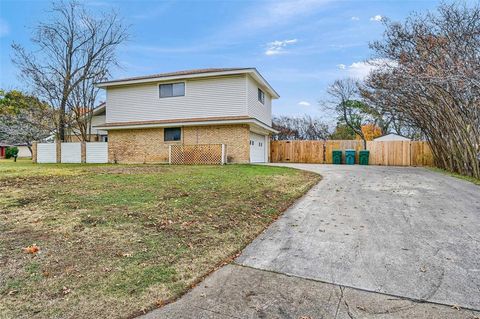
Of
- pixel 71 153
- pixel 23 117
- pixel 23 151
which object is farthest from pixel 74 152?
pixel 23 151

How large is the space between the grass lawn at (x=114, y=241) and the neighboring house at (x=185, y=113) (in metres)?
9.85

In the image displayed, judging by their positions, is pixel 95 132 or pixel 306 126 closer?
pixel 95 132

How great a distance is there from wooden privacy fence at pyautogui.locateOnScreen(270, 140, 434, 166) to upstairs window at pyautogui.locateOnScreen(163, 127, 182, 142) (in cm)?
802

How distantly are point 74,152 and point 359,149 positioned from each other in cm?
1952

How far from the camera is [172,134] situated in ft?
60.6

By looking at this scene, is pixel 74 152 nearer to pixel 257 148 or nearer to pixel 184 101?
pixel 184 101

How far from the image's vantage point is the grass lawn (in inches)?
108

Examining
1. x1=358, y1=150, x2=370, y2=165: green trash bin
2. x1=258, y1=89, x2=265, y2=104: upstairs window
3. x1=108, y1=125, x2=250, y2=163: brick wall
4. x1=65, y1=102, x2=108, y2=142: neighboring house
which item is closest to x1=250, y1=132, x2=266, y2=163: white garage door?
x1=108, y1=125, x2=250, y2=163: brick wall

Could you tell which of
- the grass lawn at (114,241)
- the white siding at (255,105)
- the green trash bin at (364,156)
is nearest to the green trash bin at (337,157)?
the green trash bin at (364,156)

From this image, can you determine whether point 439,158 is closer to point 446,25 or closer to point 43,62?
point 446,25

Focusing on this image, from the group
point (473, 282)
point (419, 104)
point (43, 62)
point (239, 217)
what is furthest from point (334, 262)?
point (43, 62)

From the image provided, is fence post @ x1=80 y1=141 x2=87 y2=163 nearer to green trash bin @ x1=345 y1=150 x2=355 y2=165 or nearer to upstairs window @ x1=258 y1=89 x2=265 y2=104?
upstairs window @ x1=258 y1=89 x2=265 y2=104

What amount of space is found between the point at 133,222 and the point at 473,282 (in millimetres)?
4337

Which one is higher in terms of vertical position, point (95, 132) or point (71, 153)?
point (95, 132)
